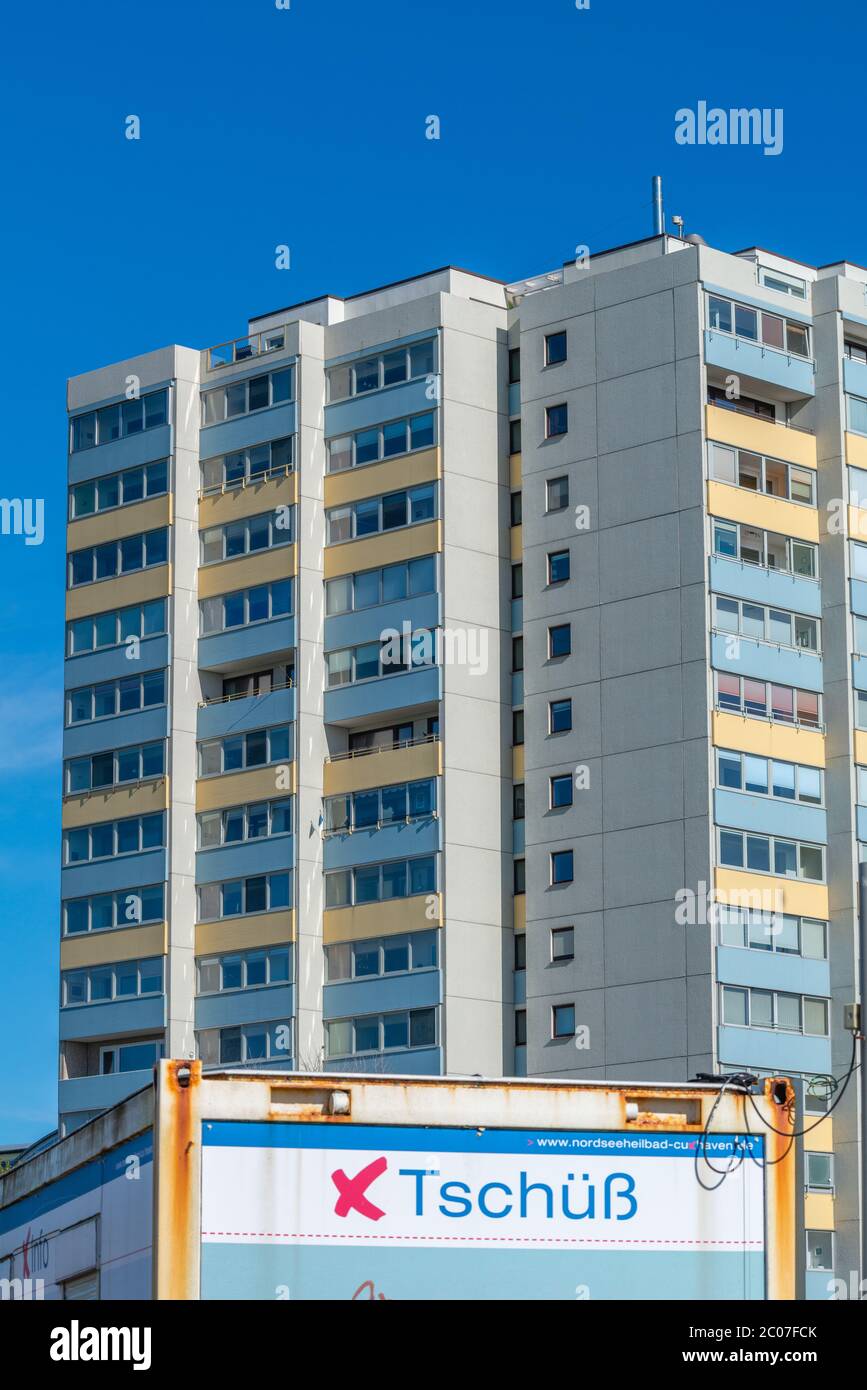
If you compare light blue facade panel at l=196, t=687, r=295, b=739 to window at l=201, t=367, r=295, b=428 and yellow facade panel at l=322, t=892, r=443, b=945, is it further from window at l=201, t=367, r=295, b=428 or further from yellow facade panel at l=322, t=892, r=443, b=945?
window at l=201, t=367, r=295, b=428

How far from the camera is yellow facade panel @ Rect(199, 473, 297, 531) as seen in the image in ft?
256

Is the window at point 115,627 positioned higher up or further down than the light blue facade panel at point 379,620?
higher up

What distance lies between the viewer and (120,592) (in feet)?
266

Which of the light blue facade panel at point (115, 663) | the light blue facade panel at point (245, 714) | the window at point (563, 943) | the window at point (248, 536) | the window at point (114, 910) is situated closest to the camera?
the window at point (563, 943)

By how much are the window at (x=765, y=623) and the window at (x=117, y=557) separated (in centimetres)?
1928

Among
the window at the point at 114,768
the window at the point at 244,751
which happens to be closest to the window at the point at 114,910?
the window at the point at 114,768

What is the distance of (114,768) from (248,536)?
8.50 metres

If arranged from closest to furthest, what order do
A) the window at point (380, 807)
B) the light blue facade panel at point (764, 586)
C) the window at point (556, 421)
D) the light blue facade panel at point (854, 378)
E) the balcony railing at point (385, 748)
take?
the light blue facade panel at point (764, 586) → the window at point (380, 807) → the balcony railing at point (385, 748) → the window at point (556, 421) → the light blue facade panel at point (854, 378)

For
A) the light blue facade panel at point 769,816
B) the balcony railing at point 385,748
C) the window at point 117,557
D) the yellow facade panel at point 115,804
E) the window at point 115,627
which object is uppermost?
the window at point 117,557

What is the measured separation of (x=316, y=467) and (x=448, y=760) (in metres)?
11.1

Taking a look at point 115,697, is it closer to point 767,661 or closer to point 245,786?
point 245,786

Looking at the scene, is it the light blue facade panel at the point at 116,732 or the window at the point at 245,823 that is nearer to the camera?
the window at the point at 245,823

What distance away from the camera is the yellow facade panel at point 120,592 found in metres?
79.8

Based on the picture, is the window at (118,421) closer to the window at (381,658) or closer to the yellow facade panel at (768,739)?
the window at (381,658)
